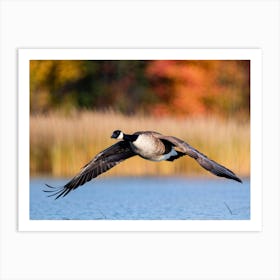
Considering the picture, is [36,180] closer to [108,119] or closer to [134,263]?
[108,119]

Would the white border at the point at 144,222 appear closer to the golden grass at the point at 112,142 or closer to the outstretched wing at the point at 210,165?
the outstretched wing at the point at 210,165

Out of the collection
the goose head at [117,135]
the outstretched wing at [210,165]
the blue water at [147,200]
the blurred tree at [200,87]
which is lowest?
the blue water at [147,200]

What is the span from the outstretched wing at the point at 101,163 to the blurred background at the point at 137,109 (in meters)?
2.79

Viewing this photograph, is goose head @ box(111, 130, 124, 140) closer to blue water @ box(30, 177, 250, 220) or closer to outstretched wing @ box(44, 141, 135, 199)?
outstretched wing @ box(44, 141, 135, 199)

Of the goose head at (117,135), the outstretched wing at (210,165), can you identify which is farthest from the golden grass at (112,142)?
the outstretched wing at (210,165)

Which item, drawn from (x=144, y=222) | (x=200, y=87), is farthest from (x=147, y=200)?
(x=200, y=87)

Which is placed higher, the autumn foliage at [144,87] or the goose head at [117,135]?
the autumn foliage at [144,87]

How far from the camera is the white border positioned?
810cm

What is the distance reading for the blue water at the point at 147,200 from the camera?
938cm

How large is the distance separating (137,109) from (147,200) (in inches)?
233

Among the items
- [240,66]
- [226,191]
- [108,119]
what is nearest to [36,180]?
[108,119]

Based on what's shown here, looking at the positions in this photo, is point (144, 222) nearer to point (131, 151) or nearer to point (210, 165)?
point (131, 151)
